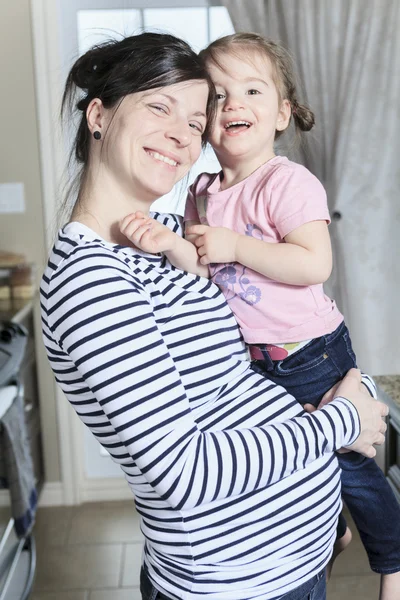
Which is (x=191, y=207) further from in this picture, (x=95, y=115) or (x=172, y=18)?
(x=172, y=18)

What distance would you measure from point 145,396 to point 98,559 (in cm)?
226

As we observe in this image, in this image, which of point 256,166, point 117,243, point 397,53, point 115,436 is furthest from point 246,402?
point 397,53

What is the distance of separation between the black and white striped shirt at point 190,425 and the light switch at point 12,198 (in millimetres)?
2063

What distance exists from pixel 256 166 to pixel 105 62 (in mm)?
344

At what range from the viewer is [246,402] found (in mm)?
1020

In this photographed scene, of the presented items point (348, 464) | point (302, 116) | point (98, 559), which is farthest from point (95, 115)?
point (98, 559)

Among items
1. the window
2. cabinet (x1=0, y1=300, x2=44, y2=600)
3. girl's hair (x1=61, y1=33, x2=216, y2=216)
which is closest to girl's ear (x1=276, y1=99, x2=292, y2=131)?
girl's hair (x1=61, y1=33, x2=216, y2=216)

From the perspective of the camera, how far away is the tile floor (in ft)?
8.61

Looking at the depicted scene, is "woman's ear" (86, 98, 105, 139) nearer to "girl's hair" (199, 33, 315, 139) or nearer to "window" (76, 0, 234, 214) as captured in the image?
"girl's hair" (199, 33, 315, 139)

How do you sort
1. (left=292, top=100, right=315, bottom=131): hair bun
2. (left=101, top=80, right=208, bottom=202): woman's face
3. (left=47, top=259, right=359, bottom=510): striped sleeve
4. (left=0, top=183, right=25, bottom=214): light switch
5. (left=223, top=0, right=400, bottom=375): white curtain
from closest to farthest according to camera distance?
(left=47, top=259, right=359, bottom=510): striped sleeve < (left=101, top=80, right=208, bottom=202): woman's face < (left=292, top=100, right=315, bottom=131): hair bun < (left=223, top=0, right=400, bottom=375): white curtain < (left=0, top=183, right=25, bottom=214): light switch

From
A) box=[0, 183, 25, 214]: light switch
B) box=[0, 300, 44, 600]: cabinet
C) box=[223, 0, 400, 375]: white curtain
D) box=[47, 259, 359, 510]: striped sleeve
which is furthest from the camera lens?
box=[0, 183, 25, 214]: light switch

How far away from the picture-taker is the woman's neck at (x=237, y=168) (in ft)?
4.12

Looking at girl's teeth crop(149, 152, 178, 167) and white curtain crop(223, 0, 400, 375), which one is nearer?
girl's teeth crop(149, 152, 178, 167)

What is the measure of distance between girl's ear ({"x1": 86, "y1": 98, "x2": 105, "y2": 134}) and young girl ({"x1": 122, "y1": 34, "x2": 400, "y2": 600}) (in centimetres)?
17
